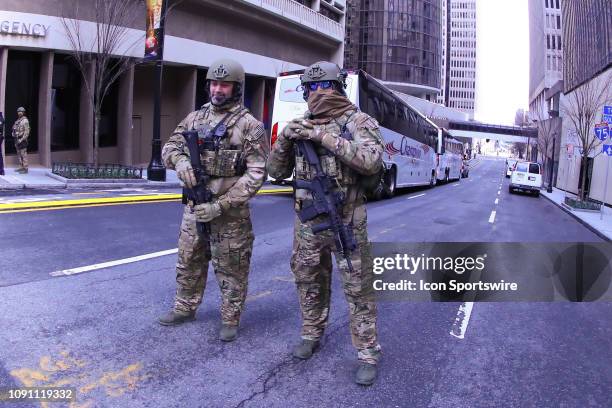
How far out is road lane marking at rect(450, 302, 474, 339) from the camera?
14.5ft

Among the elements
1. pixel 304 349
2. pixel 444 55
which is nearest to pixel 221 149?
pixel 304 349

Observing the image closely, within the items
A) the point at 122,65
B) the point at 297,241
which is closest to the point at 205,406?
the point at 297,241

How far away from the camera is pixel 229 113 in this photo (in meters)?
3.81

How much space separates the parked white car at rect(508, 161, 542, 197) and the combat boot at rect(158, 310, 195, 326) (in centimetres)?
2607

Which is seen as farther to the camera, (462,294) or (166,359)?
(462,294)

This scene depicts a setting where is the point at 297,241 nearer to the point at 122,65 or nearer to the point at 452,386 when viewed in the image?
the point at 452,386

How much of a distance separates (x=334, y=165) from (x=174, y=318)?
1.91 meters

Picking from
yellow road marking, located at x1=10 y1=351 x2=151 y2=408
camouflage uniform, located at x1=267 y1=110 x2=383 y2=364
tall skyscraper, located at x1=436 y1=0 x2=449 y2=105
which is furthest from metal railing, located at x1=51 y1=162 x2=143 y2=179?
tall skyscraper, located at x1=436 y1=0 x2=449 y2=105

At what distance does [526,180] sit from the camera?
26.5m

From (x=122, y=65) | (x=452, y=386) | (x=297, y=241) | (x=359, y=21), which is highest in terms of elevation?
(x=359, y=21)

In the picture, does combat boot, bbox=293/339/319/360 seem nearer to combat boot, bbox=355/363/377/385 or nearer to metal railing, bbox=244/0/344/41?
combat boot, bbox=355/363/377/385

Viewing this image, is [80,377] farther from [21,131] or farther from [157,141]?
[157,141]

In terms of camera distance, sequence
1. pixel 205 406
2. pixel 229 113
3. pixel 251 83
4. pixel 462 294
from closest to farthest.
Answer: pixel 205 406
pixel 229 113
pixel 462 294
pixel 251 83

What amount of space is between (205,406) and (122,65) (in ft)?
58.9
